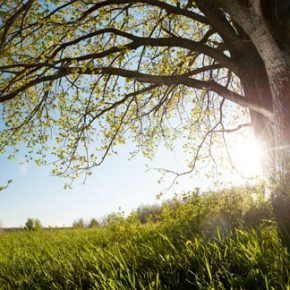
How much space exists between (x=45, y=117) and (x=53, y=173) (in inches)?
65.7

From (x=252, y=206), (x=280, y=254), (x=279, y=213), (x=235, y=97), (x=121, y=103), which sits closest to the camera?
(x=280, y=254)

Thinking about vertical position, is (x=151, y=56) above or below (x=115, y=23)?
below

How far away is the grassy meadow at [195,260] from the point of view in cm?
372

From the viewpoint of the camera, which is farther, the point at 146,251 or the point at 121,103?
the point at 121,103

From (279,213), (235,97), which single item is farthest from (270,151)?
(279,213)

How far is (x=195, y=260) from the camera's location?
4.24 m

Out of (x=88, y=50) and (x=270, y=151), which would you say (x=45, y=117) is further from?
(x=270, y=151)

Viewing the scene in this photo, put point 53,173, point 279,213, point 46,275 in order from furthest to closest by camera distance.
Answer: point 53,173 → point 279,213 → point 46,275

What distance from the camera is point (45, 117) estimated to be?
1124 centimetres

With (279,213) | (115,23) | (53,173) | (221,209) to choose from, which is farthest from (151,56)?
(279,213)

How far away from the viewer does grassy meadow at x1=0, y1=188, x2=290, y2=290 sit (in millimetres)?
3723

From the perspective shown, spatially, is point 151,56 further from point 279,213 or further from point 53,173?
point 279,213

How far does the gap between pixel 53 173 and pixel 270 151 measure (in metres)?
5.67

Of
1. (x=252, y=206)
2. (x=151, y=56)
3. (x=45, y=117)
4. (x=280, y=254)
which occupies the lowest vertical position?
(x=280, y=254)
